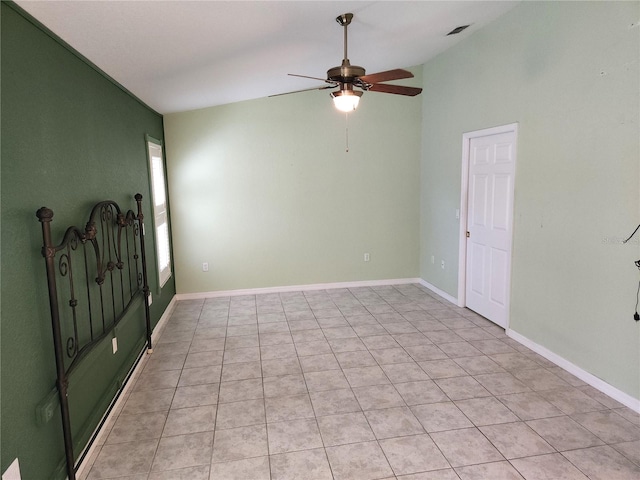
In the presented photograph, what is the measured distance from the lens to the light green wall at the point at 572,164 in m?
2.75

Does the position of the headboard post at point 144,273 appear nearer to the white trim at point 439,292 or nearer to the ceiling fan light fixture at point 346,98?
the ceiling fan light fixture at point 346,98

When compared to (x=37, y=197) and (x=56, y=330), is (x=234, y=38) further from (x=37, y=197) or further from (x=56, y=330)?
(x=56, y=330)

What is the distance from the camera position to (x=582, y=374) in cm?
315

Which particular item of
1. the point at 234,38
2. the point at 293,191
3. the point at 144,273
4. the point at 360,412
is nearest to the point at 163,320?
the point at 144,273

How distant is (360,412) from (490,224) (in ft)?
8.36

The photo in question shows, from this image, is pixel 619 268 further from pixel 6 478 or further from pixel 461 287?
pixel 6 478

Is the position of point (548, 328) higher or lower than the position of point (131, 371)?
higher

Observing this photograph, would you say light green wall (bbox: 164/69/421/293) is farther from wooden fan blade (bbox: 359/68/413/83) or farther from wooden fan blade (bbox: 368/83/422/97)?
wooden fan blade (bbox: 359/68/413/83)

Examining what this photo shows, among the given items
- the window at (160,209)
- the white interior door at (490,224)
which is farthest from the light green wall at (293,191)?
the white interior door at (490,224)

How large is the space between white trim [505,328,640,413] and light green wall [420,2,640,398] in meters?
0.04

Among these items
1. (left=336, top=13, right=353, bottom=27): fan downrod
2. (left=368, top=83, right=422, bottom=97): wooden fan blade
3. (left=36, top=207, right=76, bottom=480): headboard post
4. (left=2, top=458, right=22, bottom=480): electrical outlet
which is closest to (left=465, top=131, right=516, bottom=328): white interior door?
(left=368, top=83, right=422, bottom=97): wooden fan blade

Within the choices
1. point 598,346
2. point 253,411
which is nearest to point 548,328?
point 598,346

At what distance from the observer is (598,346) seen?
3006mm

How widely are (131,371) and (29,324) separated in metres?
1.64
